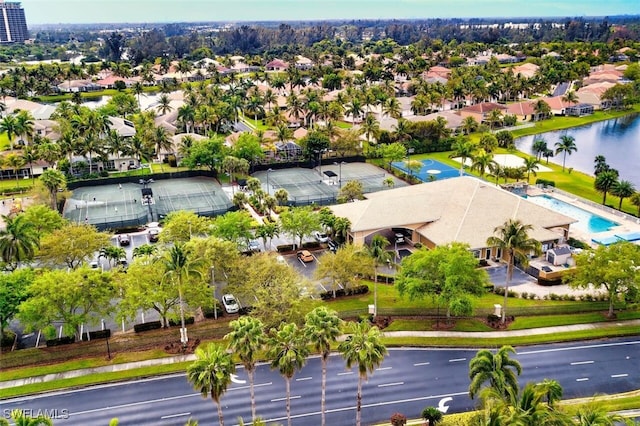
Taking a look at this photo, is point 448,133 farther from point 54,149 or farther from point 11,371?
point 11,371

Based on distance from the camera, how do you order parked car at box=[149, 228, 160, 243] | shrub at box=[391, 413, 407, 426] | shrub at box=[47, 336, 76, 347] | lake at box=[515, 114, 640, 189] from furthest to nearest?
lake at box=[515, 114, 640, 189] → parked car at box=[149, 228, 160, 243] → shrub at box=[47, 336, 76, 347] → shrub at box=[391, 413, 407, 426]

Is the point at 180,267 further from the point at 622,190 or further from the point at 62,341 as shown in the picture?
the point at 622,190

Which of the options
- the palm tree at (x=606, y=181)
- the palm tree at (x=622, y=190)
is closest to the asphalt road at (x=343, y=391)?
the palm tree at (x=622, y=190)

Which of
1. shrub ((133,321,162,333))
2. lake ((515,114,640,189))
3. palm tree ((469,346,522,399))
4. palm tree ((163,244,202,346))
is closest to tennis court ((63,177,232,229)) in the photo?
shrub ((133,321,162,333))

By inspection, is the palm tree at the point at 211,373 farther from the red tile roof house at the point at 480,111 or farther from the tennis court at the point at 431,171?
the red tile roof house at the point at 480,111

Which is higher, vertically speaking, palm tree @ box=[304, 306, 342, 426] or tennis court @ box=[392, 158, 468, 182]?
palm tree @ box=[304, 306, 342, 426]

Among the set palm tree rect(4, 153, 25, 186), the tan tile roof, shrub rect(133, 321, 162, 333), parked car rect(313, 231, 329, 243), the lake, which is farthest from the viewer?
the lake

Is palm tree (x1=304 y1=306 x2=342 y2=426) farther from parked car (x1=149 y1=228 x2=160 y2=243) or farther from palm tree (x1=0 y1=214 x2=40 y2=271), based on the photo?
parked car (x1=149 y1=228 x2=160 y2=243)

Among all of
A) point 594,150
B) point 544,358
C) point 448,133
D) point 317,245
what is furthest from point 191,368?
point 594,150
